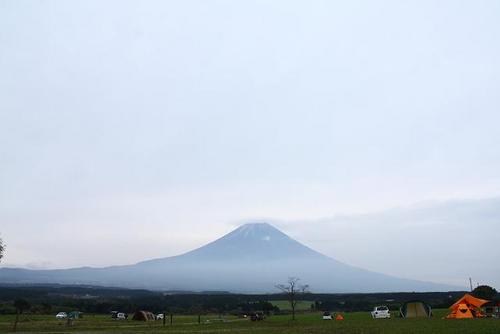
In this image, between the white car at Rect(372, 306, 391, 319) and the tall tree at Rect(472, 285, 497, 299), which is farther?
the tall tree at Rect(472, 285, 497, 299)

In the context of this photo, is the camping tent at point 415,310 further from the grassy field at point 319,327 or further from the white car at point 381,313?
the white car at point 381,313

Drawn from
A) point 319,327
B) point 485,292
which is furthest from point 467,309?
point 485,292

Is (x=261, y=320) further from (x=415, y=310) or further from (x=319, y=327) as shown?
(x=319, y=327)

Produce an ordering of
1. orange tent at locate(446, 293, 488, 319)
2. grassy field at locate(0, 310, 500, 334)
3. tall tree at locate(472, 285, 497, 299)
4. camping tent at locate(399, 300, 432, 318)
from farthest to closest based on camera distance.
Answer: tall tree at locate(472, 285, 497, 299), camping tent at locate(399, 300, 432, 318), orange tent at locate(446, 293, 488, 319), grassy field at locate(0, 310, 500, 334)

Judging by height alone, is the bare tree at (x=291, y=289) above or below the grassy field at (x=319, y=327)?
above

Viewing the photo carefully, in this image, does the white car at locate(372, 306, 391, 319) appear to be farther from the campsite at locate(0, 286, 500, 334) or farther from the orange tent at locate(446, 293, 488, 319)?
Answer: the orange tent at locate(446, 293, 488, 319)

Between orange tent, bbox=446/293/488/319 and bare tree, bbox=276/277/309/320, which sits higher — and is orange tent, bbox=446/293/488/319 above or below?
below

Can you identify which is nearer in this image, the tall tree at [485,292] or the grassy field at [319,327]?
the grassy field at [319,327]

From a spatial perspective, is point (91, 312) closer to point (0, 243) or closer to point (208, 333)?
point (0, 243)

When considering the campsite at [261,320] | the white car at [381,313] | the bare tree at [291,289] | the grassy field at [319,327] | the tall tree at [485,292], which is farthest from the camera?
the tall tree at [485,292]

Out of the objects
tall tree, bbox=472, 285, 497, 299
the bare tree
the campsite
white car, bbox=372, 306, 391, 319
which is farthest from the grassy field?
tall tree, bbox=472, 285, 497, 299

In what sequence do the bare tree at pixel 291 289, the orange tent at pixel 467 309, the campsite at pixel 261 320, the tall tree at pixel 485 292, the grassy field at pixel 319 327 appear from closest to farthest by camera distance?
1. the grassy field at pixel 319 327
2. the campsite at pixel 261 320
3. the orange tent at pixel 467 309
4. the bare tree at pixel 291 289
5. the tall tree at pixel 485 292

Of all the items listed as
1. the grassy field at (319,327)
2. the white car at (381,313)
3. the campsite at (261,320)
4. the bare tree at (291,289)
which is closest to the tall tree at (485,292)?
the campsite at (261,320)

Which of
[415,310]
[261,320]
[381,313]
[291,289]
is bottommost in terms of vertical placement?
[261,320]
